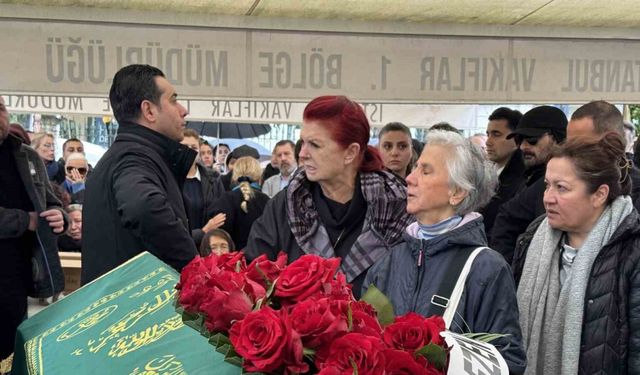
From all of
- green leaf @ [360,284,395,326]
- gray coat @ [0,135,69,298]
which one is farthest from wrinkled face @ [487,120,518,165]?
green leaf @ [360,284,395,326]

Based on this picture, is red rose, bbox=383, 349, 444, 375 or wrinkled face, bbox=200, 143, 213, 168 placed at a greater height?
red rose, bbox=383, 349, 444, 375

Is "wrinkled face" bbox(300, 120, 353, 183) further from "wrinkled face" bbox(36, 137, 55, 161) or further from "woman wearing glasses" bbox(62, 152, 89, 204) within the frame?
"wrinkled face" bbox(36, 137, 55, 161)

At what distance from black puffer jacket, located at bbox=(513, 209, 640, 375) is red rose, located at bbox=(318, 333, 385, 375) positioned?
2031 mm

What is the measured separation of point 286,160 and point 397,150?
10.7 ft

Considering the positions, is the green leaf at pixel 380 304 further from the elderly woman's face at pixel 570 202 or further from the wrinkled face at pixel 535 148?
the wrinkled face at pixel 535 148

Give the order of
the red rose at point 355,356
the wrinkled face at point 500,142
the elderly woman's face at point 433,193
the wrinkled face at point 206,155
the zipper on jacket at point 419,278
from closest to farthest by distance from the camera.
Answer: the red rose at point 355,356, the zipper on jacket at point 419,278, the elderly woman's face at point 433,193, the wrinkled face at point 500,142, the wrinkled face at point 206,155

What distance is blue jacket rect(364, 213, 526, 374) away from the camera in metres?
2.22

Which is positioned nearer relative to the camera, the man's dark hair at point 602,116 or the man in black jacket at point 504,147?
the man's dark hair at point 602,116

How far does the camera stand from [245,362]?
100 cm

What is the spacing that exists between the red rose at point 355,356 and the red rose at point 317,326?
0.06 ft

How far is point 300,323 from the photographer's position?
101 centimetres

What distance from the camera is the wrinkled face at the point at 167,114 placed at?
11.0 ft

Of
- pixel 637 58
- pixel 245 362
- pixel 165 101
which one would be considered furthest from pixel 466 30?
pixel 245 362

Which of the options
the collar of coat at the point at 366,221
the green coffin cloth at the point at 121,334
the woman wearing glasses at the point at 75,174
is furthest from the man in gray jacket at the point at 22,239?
the woman wearing glasses at the point at 75,174
